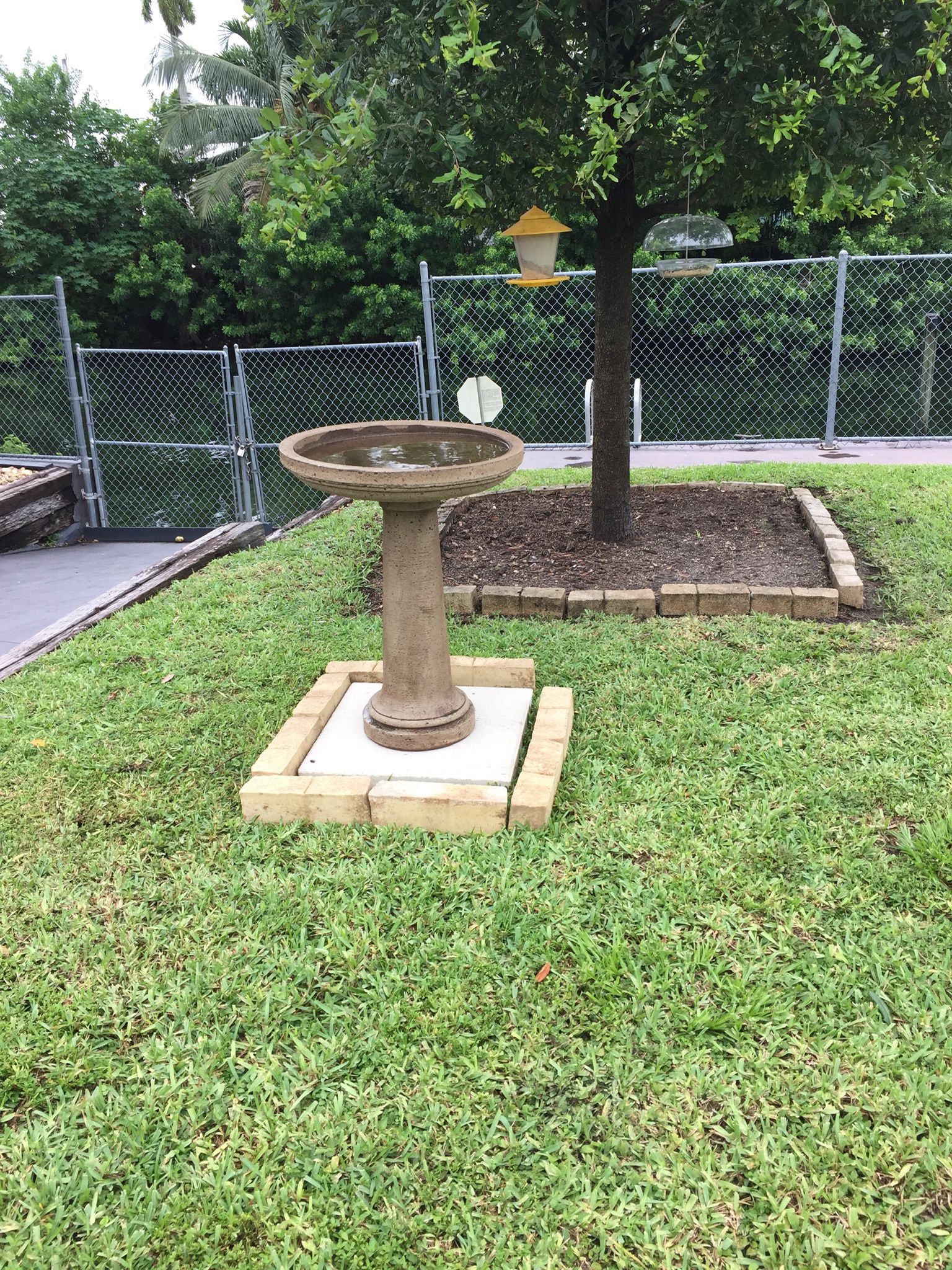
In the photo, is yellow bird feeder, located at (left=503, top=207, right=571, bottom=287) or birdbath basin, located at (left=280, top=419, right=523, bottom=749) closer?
birdbath basin, located at (left=280, top=419, right=523, bottom=749)

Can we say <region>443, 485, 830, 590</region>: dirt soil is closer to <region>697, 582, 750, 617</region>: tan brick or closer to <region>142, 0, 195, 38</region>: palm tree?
<region>697, 582, 750, 617</region>: tan brick

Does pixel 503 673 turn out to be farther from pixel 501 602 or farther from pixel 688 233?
pixel 688 233

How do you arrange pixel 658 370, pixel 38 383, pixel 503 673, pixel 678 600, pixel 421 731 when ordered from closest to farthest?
pixel 421 731, pixel 503 673, pixel 678 600, pixel 658 370, pixel 38 383

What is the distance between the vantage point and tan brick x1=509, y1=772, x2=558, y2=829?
304 centimetres

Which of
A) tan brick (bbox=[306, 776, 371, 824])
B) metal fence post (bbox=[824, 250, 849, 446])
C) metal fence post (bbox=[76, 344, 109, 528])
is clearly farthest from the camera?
metal fence post (bbox=[76, 344, 109, 528])

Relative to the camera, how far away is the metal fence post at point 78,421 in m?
8.51

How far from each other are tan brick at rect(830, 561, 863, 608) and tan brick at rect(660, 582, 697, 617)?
0.72 metres

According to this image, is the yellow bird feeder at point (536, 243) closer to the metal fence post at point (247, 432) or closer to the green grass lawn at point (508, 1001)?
the green grass lawn at point (508, 1001)

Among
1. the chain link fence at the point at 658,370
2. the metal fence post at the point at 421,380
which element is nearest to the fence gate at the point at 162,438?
the chain link fence at the point at 658,370

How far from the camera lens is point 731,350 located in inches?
559

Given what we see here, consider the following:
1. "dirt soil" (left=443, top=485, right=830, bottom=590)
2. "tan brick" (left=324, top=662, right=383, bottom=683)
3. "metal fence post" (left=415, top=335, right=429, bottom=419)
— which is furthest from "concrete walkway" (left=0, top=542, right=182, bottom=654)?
"dirt soil" (left=443, top=485, right=830, bottom=590)

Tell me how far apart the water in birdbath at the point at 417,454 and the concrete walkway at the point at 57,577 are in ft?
9.67

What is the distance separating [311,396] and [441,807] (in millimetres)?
14816

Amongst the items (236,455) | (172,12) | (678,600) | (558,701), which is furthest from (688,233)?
(172,12)
